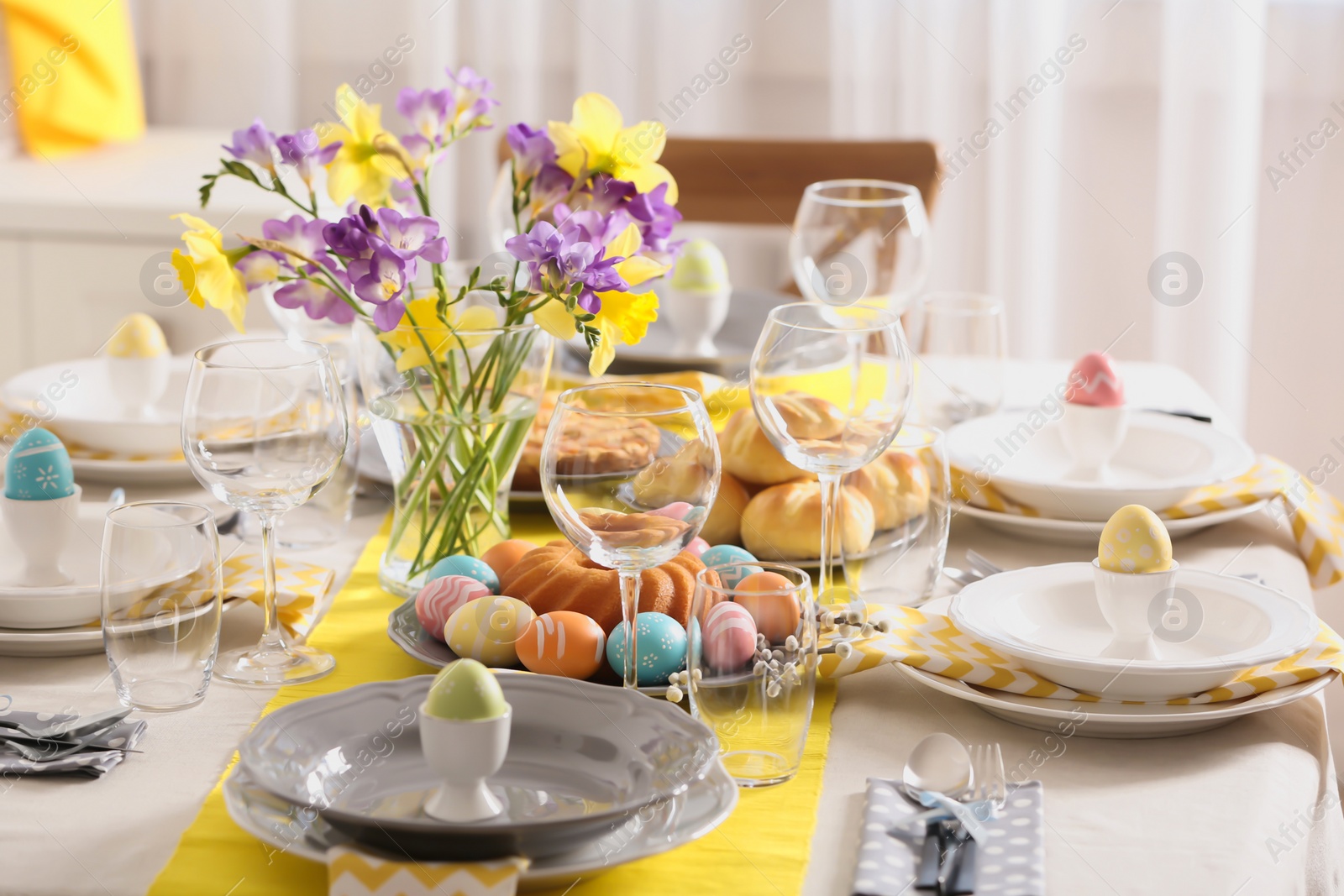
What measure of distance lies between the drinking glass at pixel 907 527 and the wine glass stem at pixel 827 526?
4 cm

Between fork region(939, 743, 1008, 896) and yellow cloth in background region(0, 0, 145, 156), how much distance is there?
2.45m

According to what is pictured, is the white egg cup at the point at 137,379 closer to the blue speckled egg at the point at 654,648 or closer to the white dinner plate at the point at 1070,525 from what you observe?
the blue speckled egg at the point at 654,648

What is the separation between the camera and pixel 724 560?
94cm

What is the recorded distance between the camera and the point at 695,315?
1574 mm

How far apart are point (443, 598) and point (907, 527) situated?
0.35 metres

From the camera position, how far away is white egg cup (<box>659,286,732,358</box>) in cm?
157

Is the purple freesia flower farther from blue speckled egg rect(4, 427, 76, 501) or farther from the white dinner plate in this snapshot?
the white dinner plate

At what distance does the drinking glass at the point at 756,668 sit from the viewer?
72 cm

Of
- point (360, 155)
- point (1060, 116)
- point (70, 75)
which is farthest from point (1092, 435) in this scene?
point (70, 75)

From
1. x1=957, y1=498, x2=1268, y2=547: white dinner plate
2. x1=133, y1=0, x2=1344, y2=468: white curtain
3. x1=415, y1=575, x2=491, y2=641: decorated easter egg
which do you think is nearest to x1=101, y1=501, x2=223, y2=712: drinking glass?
x1=415, y1=575, x2=491, y2=641: decorated easter egg

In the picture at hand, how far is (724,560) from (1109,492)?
37cm

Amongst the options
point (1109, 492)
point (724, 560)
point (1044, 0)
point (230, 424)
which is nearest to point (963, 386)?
point (1109, 492)

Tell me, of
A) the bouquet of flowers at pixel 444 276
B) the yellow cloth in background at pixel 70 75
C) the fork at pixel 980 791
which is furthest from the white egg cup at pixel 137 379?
the yellow cloth in background at pixel 70 75

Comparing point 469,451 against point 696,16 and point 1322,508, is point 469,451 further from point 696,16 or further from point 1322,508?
point 696,16
